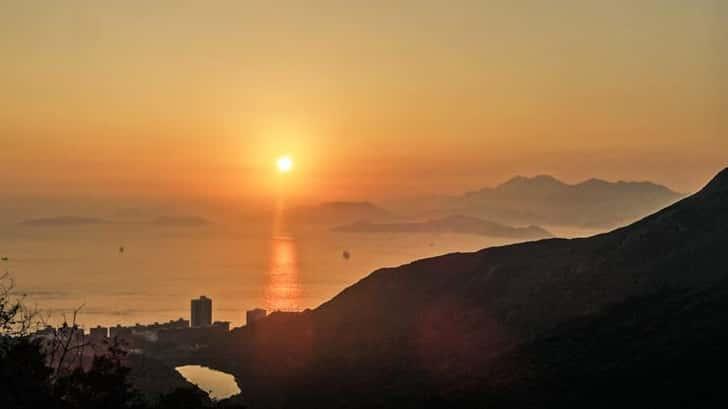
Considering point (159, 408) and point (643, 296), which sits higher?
point (643, 296)

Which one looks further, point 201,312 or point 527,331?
point 201,312

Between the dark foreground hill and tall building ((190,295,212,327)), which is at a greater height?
tall building ((190,295,212,327))

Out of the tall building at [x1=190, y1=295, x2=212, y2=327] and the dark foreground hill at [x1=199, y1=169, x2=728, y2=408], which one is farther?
the tall building at [x1=190, y1=295, x2=212, y2=327]

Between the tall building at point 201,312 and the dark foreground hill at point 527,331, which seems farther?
the tall building at point 201,312

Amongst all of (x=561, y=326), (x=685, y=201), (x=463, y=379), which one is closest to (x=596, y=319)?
(x=561, y=326)

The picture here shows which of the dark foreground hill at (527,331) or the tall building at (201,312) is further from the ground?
the tall building at (201,312)

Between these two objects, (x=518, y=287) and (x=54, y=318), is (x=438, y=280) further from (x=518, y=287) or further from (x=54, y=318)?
(x=54, y=318)

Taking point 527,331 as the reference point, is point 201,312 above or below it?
above

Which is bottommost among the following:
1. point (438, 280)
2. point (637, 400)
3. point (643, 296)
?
point (637, 400)
